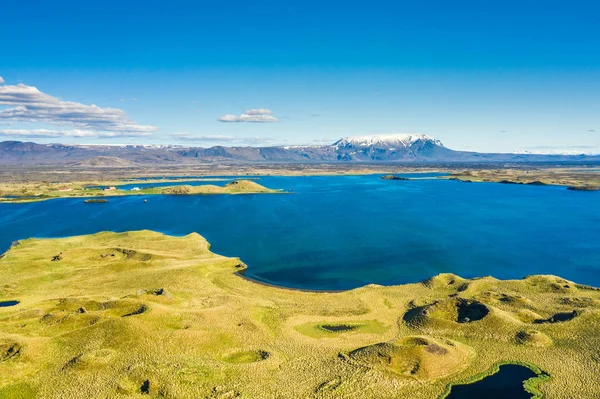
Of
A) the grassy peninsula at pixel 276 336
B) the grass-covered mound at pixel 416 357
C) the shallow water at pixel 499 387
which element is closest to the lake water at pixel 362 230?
the grassy peninsula at pixel 276 336

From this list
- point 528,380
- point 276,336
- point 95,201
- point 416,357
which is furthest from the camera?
point 95,201

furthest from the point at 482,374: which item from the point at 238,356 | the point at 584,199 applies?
the point at 584,199

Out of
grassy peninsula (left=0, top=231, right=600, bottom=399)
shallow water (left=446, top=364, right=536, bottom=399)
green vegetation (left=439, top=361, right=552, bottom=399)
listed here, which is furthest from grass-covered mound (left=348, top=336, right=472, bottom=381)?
shallow water (left=446, top=364, right=536, bottom=399)

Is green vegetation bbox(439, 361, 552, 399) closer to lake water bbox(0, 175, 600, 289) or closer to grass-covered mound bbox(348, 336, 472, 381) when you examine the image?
grass-covered mound bbox(348, 336, 472, 381)

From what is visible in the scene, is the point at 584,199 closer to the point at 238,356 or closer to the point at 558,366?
the point at 558,366

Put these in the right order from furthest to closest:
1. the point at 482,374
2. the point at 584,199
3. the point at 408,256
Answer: the point at 584,199 < the point at 408,256 < the point at 482,374

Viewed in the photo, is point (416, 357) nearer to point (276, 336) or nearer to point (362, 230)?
point (276, 336)

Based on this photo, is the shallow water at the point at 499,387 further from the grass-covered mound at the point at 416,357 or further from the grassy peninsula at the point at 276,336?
the grass-covered mound at the point at 416,357

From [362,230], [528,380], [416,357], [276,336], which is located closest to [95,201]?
[362,230]
